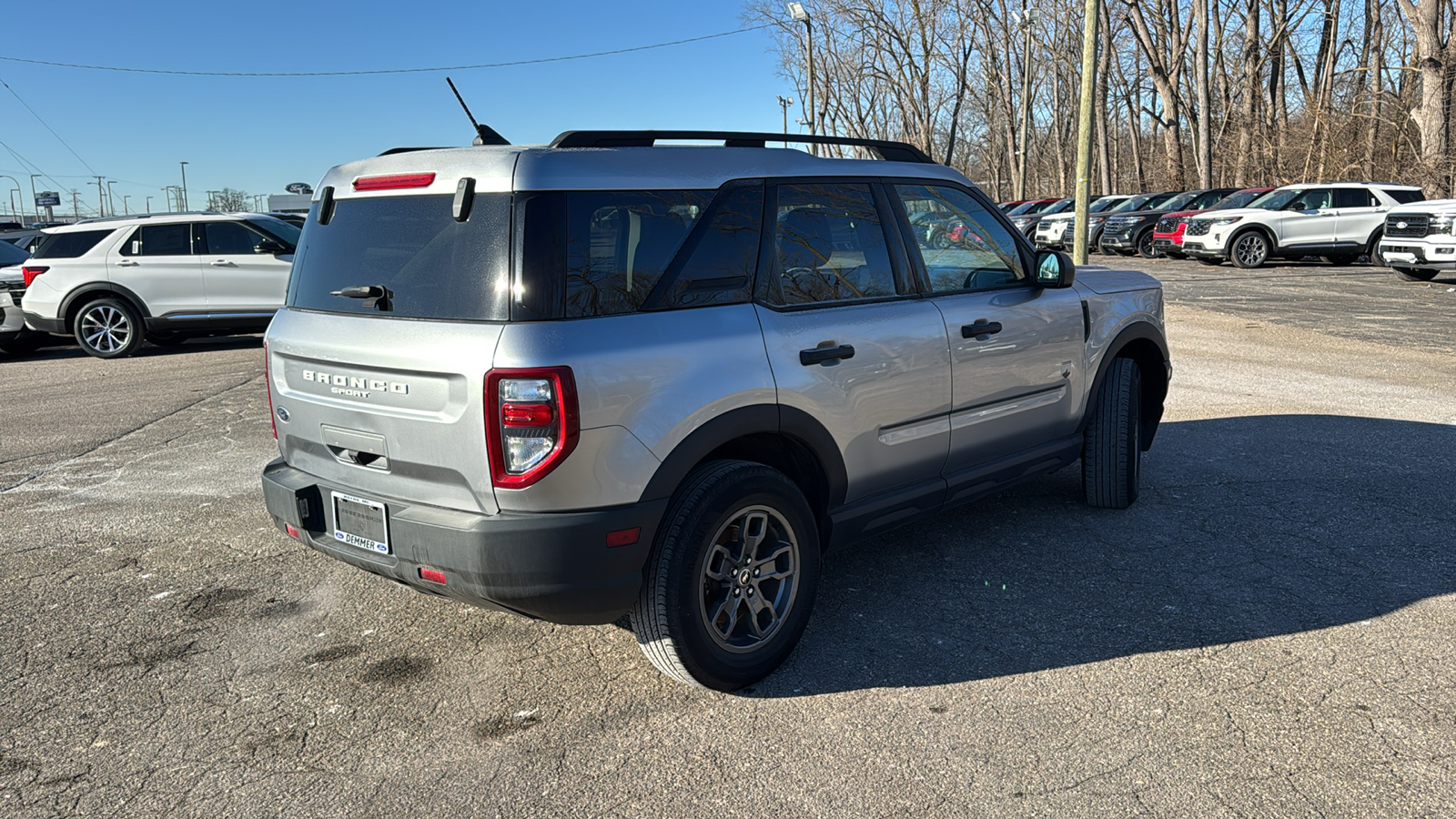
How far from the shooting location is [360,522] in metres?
3.51

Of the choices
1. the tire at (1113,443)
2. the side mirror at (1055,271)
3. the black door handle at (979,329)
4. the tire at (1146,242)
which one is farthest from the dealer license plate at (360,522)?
the tire at (1146,242)

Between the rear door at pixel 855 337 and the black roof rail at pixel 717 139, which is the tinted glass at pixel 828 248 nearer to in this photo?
the rear door at pixel 855 337

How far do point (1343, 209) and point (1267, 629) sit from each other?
21.1 metres

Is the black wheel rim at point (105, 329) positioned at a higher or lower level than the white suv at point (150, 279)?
lower

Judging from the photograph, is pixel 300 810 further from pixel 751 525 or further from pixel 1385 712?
pixel 1385 712

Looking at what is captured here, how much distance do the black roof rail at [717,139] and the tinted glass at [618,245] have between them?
30cm

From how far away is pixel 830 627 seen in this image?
13.5ft

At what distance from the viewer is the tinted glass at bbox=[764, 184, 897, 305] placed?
388 cm

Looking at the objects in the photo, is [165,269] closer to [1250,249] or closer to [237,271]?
[237,271]

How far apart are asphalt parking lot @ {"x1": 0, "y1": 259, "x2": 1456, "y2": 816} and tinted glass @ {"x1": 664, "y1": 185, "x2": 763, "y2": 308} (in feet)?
4.39

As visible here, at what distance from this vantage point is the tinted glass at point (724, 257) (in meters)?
3.53

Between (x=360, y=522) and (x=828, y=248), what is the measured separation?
1.95m

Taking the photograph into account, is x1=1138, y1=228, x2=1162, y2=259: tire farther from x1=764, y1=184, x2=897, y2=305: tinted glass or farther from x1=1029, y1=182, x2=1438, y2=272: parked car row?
x1=764, y1=184, x2=897, y2=305: tinted glass

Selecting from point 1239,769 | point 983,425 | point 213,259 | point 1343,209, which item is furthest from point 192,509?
point 1343,209
